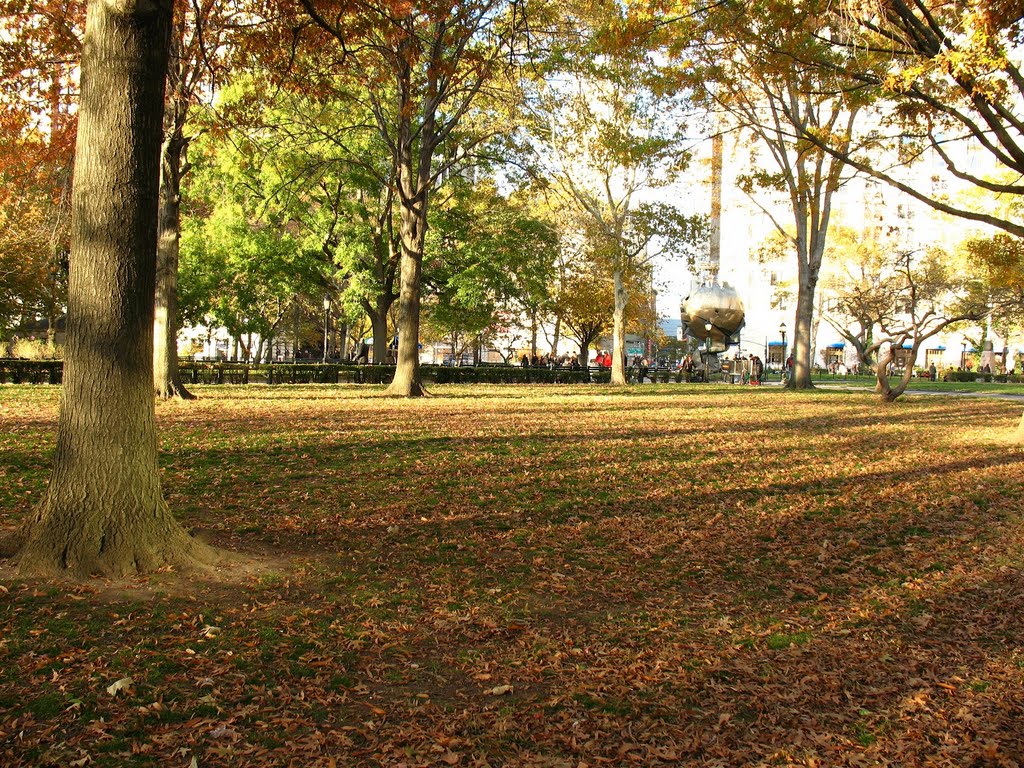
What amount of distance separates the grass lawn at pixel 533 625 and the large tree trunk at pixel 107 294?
1.17 feet

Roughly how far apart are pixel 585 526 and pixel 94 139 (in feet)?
15.0

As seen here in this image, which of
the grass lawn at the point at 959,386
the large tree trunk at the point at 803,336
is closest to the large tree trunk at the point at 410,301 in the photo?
the large tree trunk at the point at 803,336

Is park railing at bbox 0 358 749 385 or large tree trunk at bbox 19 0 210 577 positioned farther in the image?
park railing at bbox 0 358 749 385

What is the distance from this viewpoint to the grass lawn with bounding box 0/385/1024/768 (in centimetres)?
309

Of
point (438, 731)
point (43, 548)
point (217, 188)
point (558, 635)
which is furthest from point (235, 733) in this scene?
point (217, 188)

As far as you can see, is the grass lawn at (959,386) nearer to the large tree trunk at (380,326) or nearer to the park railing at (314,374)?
the park railing at (314,374)

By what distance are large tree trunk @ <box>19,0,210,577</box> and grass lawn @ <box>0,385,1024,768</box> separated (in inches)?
14.0

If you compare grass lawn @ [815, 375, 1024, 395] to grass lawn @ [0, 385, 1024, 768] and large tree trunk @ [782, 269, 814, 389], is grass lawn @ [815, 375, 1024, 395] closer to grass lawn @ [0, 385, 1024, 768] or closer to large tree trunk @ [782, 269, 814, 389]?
large tree trunk @ [782, 269, 814, 389]

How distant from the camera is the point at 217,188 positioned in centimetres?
2809

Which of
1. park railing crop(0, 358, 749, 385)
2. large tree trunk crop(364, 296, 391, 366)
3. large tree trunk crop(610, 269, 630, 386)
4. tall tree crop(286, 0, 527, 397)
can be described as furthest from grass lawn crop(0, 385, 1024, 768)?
large tree trunk crop(610, 269, 630, 386)

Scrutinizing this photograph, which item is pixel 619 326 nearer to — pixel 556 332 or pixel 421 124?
pixel 421 124

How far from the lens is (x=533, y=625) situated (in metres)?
4.43

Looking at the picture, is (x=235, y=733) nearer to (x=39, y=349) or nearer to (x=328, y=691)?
(x=328, y=691)

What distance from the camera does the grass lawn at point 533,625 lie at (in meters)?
3.09
